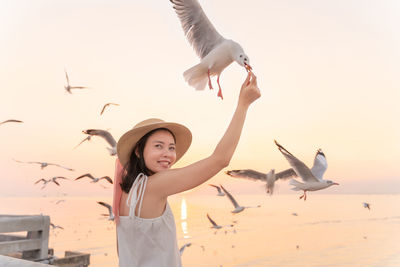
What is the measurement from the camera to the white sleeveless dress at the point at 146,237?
1.44m

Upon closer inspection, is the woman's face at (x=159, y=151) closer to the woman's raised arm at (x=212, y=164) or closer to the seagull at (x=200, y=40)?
the woman's raised arm at (x=212, y=164)

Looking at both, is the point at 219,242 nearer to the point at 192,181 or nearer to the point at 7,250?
the point at 7,250

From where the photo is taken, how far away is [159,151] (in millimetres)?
1606

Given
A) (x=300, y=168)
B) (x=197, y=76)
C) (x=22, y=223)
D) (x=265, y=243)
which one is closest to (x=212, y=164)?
(x=197, y=76)

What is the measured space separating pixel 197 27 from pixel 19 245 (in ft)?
10.9

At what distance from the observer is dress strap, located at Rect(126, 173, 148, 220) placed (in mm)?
1430

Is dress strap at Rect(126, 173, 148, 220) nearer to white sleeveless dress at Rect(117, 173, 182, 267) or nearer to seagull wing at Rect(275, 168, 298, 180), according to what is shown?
white sleeveless dress at Rect(117, 173, 182, 267)

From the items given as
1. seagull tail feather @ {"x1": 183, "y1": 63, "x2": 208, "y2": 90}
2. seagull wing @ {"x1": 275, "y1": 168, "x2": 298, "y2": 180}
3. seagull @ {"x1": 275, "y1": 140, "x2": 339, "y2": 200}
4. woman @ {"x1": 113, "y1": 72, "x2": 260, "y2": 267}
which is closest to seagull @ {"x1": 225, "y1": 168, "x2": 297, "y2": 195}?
seagull wing @ {"x1": 275, "y1": 168, "x2": 298, "y2": 180}

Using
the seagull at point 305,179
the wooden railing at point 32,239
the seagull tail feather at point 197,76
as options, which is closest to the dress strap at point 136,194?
the seagull tail feather at point 197,76

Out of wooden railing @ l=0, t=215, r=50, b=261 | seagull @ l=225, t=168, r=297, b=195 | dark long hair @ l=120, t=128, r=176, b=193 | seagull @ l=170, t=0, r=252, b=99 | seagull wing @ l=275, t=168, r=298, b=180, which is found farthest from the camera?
seagull wing @ l=275, t=168, r=298, b=180

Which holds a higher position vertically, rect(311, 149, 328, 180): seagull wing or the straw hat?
rect(311, 149, 328, 180): seagull wing

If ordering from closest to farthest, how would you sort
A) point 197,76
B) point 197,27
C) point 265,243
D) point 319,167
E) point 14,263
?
point 14,263 < point 197,76 < point 197,27 < point 319,167 < point 265,243

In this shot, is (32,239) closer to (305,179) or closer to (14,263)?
(305,179)

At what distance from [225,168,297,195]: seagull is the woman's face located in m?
2.51
